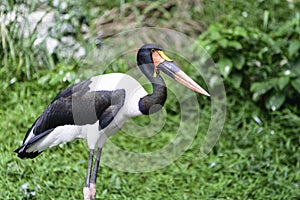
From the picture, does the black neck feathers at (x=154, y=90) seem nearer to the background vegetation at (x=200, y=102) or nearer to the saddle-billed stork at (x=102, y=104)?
the saddle-billed stork at (x=102, y=104)

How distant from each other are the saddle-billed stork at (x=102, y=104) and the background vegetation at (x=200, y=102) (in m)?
0.86

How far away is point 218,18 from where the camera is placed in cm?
700

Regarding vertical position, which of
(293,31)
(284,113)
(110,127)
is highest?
(110,127)

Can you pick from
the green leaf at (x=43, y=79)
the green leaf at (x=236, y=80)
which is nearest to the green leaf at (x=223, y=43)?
the green leaf at (x=236, y=80)

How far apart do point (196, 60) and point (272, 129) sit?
3.16 feet

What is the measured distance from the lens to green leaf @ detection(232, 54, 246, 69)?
6105mm

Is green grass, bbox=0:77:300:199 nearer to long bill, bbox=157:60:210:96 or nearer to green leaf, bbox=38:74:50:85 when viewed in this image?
green leaf, bbox=38:74:50:85

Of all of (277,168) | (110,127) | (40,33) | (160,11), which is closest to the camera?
(110,127)

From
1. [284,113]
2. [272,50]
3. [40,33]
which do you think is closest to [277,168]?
[284,113]

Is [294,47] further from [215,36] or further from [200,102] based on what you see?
[200,102]

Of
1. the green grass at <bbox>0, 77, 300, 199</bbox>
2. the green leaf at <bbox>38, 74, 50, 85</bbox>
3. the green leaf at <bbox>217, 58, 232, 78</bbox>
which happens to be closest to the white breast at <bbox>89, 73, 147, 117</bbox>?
the green grass at <bbox>0, 77, 300, 199</bbox>

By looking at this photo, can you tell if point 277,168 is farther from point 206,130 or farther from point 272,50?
point 272,50

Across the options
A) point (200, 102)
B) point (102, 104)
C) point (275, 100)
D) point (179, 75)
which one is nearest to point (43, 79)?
point (200, 102)

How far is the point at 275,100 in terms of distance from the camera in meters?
6.04
